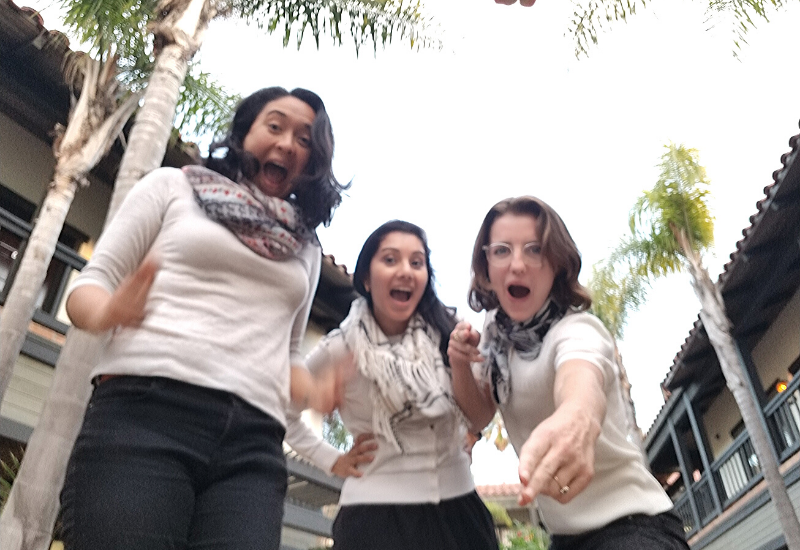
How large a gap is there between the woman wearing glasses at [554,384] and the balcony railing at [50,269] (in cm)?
667

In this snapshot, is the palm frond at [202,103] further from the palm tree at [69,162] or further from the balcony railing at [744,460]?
the balcony railing at [744,460]

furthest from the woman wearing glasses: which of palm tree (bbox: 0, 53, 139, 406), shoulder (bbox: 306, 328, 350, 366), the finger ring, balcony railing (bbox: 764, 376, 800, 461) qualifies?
balcony railing (bbox: 764, 376, 800, 461)

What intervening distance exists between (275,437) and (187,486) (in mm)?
273

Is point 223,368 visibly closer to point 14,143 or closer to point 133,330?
point 133,330

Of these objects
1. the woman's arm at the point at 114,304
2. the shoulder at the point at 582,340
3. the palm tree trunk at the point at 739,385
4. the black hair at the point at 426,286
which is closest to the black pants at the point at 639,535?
the shoulder at the point at 582,340

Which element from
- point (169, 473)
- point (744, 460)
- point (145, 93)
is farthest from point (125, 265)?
point (744, 460)

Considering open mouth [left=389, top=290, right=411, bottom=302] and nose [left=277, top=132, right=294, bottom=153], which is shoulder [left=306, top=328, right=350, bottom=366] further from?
nose [left=277, top=132, right=294, bottom=153]

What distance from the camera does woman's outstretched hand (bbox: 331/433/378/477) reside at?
2.21 m

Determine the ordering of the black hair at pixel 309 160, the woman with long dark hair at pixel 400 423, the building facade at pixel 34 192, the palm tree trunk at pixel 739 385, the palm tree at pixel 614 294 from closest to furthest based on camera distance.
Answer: the black hair at pixel 309 160 → the woman with long dark hair at pixel 400 423 → the building facade at pixel 34 192 → the palm tree trunk at pixel 739 385 → the palm tree at pixel 614 294

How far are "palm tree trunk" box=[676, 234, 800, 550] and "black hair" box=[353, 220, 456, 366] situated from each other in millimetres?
10173

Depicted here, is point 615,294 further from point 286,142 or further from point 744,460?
point 286,142

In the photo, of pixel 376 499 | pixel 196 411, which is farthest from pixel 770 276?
pixel 196 411

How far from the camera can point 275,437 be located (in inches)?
64.2

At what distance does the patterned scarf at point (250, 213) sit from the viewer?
67.6 inches
